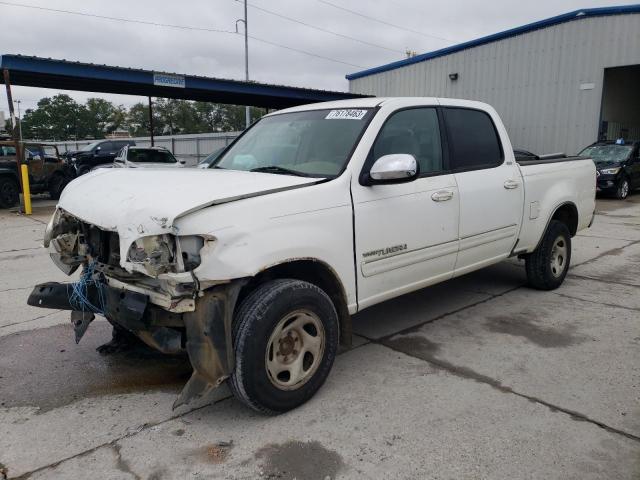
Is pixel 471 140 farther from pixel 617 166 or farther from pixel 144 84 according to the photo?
pixel 144 84

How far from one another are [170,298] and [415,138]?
7.62 ft

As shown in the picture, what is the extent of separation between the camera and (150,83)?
16.9m

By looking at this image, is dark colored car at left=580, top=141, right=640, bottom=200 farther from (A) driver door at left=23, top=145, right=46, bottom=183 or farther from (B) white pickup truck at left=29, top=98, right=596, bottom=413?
(A) driver door at left=23, top=145, right=46, bottom=183

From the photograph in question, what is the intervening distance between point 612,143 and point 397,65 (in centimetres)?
1135

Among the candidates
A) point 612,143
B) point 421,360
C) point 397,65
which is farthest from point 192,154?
point 421,360

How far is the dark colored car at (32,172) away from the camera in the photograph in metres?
14.7

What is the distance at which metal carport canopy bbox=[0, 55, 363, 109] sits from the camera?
1443cm

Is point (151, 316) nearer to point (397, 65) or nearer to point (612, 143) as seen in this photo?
point (612, 143)

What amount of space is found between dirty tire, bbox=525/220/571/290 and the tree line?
71.2 meters

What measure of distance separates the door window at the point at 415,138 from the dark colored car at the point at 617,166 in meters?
14.3

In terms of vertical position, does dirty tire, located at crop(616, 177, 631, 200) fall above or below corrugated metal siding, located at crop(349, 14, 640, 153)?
below

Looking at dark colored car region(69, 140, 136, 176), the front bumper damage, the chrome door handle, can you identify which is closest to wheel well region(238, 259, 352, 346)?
the front bumper damage

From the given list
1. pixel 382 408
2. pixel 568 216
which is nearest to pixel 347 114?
pixel 382 408

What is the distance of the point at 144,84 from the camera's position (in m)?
17.2
